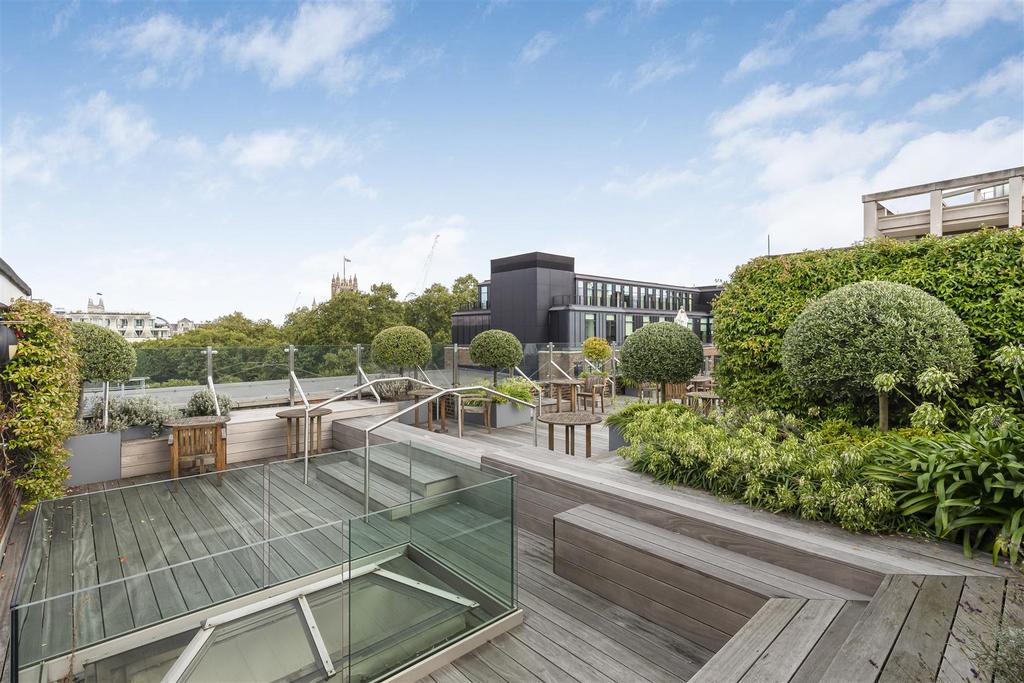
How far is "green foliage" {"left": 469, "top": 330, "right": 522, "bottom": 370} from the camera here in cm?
1033

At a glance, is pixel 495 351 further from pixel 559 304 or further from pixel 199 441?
pixel 559 304

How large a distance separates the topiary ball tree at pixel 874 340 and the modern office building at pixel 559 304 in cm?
1934

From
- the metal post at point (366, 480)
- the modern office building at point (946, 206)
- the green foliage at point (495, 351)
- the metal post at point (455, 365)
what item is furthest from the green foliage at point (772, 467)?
the metal post at point (455, 365)

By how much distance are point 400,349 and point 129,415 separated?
437 centimetres

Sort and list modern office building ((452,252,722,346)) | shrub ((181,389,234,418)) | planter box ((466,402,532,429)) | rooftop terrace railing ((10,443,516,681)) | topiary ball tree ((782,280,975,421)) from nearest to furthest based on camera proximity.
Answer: rooftop terrace railing ((10,443,516,681)) < topiary ball tree ((782,280,975,421)) < shrub ((181,389,234,418)) < planter box ((466,402,532,429)) < modern office building ((452,252,722,346))

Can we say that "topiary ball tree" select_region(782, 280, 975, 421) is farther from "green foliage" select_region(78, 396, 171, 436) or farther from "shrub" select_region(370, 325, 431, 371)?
"green foliage" select_region(78, 396, 171, 436)

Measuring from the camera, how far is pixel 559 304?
2689 centimetres

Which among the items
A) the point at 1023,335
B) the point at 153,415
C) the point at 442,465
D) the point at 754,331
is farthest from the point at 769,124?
the point at 153,415

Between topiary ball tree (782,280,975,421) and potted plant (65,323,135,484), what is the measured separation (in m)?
8.48

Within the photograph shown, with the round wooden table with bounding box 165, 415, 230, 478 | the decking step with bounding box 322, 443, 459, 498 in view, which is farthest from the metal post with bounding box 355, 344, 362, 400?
the decking step with bounding box 322, 443, 459, 498

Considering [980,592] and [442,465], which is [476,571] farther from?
[980,592]

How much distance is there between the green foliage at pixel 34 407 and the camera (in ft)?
14.1

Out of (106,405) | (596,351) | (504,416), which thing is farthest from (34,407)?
(596,351)

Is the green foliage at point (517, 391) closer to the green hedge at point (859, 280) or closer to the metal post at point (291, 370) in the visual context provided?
the metal post at point (291, 370)
